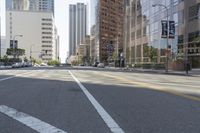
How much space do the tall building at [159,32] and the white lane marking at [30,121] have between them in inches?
2199

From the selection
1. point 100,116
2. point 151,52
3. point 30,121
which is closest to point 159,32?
point 151,52

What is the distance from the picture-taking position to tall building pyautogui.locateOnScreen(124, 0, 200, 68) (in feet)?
238

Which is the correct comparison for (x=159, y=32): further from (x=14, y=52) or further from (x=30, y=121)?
(x=30, y=121)

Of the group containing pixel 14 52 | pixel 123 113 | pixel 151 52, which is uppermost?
pixel 14 52

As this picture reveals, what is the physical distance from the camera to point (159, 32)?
303 feet

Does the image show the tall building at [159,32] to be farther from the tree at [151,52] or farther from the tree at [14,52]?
Answer: the tree at [14,52]

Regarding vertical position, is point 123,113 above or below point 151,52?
below

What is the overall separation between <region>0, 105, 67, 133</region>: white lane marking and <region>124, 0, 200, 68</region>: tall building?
55.9 metres

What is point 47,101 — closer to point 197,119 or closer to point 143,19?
point 197,119

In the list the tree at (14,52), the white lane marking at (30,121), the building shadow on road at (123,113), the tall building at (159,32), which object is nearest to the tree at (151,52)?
the tall building at (159,32)

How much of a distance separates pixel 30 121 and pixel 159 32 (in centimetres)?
8410

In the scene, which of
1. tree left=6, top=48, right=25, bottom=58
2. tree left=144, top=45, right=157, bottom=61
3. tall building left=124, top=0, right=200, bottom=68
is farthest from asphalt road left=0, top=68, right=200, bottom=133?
tree left=6, top=48, right=25, bottom=58

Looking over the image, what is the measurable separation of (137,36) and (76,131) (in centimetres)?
11058

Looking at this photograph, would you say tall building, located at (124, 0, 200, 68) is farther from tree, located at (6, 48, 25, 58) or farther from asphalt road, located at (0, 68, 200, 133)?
asphalt road, located at (0, 68, 200, 133)
